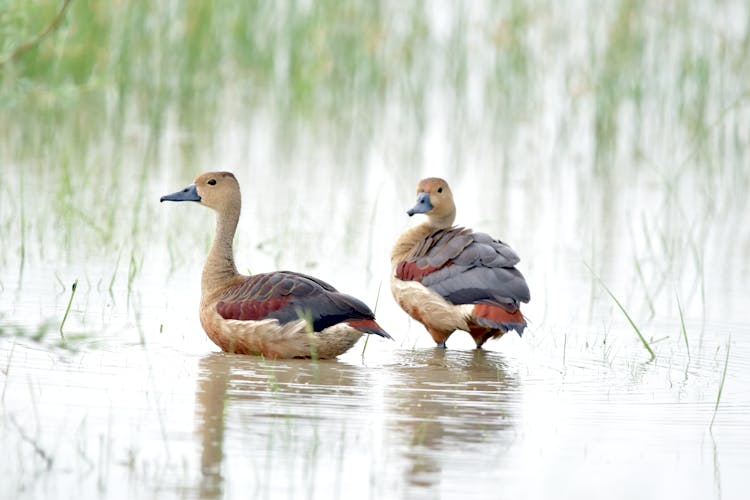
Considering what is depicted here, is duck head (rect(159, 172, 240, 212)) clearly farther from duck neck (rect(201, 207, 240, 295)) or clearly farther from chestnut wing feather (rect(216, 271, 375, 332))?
chestnut wing feather (rect(216, 271, 375, 332))

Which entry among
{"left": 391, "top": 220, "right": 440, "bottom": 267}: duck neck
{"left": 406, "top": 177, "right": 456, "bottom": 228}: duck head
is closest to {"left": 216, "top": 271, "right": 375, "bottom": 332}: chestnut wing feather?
{"left": 391, "top": 220, "right": 440, "bottom": 267}: duck neck

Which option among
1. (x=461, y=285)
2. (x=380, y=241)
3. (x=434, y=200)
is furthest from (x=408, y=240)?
(x=380, y=241)

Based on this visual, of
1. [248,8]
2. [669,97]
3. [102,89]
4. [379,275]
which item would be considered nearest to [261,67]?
[248,8]

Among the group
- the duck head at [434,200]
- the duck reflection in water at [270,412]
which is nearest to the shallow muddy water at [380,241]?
the duck reflection in water at [270,412]

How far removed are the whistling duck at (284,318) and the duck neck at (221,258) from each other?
0.44ft

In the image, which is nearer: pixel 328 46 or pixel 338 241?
pixel 338 241

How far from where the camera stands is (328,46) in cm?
1670

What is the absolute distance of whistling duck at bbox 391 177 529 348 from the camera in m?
8.16

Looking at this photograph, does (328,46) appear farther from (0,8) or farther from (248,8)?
(0,8)

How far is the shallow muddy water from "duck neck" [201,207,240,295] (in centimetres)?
32

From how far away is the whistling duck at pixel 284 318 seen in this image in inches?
304

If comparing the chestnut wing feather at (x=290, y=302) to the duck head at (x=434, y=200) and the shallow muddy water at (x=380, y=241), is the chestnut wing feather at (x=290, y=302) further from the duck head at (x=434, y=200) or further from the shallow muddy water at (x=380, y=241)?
the duck head at (x=434, y=200)

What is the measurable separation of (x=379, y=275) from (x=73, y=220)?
2341 millimetres

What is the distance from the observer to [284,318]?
7.81m
